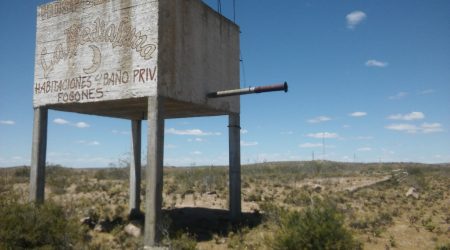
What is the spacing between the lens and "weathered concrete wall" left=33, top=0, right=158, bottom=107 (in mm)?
11703

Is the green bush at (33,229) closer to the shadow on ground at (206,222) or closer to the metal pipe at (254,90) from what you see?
the shadow on ground at (206,222)

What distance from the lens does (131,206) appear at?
1689 cm

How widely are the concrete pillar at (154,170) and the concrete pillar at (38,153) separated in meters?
4.83

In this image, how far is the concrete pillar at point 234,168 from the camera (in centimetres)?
1566

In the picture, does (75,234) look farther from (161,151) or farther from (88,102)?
(88,102)

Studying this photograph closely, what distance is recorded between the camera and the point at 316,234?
898 centimetres

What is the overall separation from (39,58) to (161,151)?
234 inches

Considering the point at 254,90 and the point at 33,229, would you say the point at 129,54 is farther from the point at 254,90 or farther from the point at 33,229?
the point at 33,229

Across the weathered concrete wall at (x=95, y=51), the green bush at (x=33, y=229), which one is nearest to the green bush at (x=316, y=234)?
the green bush at (x=33, y=229)

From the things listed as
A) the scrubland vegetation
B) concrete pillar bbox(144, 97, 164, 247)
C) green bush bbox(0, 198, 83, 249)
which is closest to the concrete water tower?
concrete pillar bbox(144, 97, 164, 247)

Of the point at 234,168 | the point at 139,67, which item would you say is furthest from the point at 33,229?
the point at 234,168

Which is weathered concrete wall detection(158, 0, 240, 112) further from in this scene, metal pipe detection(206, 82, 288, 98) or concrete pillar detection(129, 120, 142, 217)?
concrete pillar detection(129, 120, 142, 217)

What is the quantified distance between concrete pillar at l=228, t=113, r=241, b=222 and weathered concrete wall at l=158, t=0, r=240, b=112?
723mm

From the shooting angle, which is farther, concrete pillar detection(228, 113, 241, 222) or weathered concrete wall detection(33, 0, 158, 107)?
concrete pillar detection(228, 113, 241, 222)
